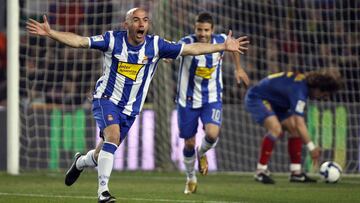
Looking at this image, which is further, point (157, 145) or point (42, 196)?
point (157, 145)

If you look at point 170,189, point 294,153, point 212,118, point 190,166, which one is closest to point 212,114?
point 212,118

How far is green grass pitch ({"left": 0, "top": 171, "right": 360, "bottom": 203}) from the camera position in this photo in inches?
386

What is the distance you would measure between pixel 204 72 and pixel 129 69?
7.33 feet

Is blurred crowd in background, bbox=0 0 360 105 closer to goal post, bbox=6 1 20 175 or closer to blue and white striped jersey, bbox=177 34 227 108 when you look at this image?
A: goal post, bbox=6 1 20 175

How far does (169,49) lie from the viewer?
9273 millimetres

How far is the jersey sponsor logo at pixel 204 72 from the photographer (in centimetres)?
1130

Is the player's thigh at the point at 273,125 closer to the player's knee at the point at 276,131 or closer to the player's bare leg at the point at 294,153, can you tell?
the player's knee at the point at 276,131

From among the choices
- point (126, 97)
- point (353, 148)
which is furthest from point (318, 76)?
point (126, 97)

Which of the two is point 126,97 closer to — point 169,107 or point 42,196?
point 42,196

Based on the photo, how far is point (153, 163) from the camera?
15.0 meters

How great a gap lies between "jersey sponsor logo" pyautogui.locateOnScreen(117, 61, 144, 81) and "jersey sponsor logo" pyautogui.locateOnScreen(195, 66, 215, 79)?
7.08 ft

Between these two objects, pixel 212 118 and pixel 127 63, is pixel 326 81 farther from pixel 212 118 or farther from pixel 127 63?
pixel 127 63

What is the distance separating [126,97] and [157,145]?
232 inches

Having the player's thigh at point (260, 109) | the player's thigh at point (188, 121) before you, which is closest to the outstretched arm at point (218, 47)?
the player's thigh at point (188, 121)
